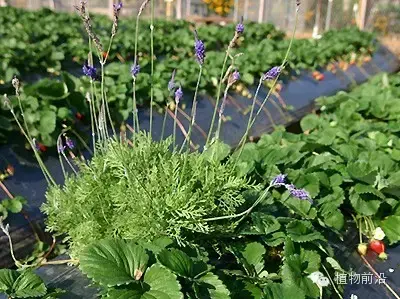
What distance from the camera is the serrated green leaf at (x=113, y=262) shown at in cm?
133

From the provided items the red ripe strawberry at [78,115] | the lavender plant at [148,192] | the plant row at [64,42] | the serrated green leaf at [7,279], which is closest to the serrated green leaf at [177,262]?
the lavender plant at [148,192]

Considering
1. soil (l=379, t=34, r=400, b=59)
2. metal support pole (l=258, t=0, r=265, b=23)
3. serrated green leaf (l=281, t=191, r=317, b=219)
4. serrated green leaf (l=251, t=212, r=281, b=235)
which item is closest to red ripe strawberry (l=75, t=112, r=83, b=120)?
serrated green leaf (l=281, t=191, r=317, b=219)

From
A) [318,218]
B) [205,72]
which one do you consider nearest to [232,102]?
[205,72]

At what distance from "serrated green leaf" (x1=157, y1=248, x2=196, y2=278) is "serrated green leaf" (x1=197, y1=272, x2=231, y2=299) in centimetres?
4

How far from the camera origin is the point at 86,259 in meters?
1.38

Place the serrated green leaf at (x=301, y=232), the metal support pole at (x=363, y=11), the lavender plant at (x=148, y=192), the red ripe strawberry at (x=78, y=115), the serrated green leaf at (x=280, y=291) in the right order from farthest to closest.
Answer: the metal support pole at (x=363, y=11), the red ripe strawberry at (x=78, y=115), the serrated green leaf at (x=301, y=232), the lavender plant at (x=148, y=192), the serrated green leaf at (x=280, y=291)

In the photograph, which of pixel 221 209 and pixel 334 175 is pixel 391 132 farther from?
pixel 221 209

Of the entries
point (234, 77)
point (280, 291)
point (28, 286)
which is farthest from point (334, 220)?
point (28, 286)

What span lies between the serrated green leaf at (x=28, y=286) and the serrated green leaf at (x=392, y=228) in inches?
56.5

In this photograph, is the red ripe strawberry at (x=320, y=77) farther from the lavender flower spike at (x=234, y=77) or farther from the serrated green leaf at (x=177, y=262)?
the serrated green leaf at (x=177, y=262)

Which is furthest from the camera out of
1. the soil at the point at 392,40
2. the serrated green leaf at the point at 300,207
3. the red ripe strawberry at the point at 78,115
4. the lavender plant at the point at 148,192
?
the soil at the point at 392,40

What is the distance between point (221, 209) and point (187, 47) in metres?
4.77

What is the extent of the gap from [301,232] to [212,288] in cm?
49

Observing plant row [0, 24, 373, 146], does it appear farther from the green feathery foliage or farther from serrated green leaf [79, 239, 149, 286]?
serrated green leaf [79, 239, 149, 286]
